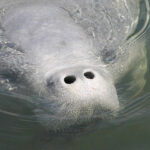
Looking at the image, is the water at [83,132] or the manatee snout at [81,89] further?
the water at [83,132]

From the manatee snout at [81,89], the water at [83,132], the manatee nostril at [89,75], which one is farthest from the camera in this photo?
the water at [83,132]

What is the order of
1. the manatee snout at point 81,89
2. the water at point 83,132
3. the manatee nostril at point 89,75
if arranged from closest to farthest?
the manatee snout at point 81,89 → the manatee nostril at point 89,75 → the water at point 83,132

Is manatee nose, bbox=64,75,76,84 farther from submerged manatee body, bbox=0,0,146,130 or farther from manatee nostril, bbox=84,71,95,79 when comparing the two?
manatee nostril, bbox=84,71,95,79


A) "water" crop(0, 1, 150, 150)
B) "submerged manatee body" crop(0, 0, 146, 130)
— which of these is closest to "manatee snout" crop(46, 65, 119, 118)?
"submerged manatee body" crop(0, 0, 146, 130)

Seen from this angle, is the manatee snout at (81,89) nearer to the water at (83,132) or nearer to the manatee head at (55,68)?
the manatee head at (55,68)

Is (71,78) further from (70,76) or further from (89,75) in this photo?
(89,75)

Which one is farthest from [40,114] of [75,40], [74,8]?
[74,8]

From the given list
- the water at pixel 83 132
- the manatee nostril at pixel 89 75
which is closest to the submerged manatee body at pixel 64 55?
the manatee nostril at pixel 89 75

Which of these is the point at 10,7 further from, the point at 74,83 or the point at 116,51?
the point at 74,83
